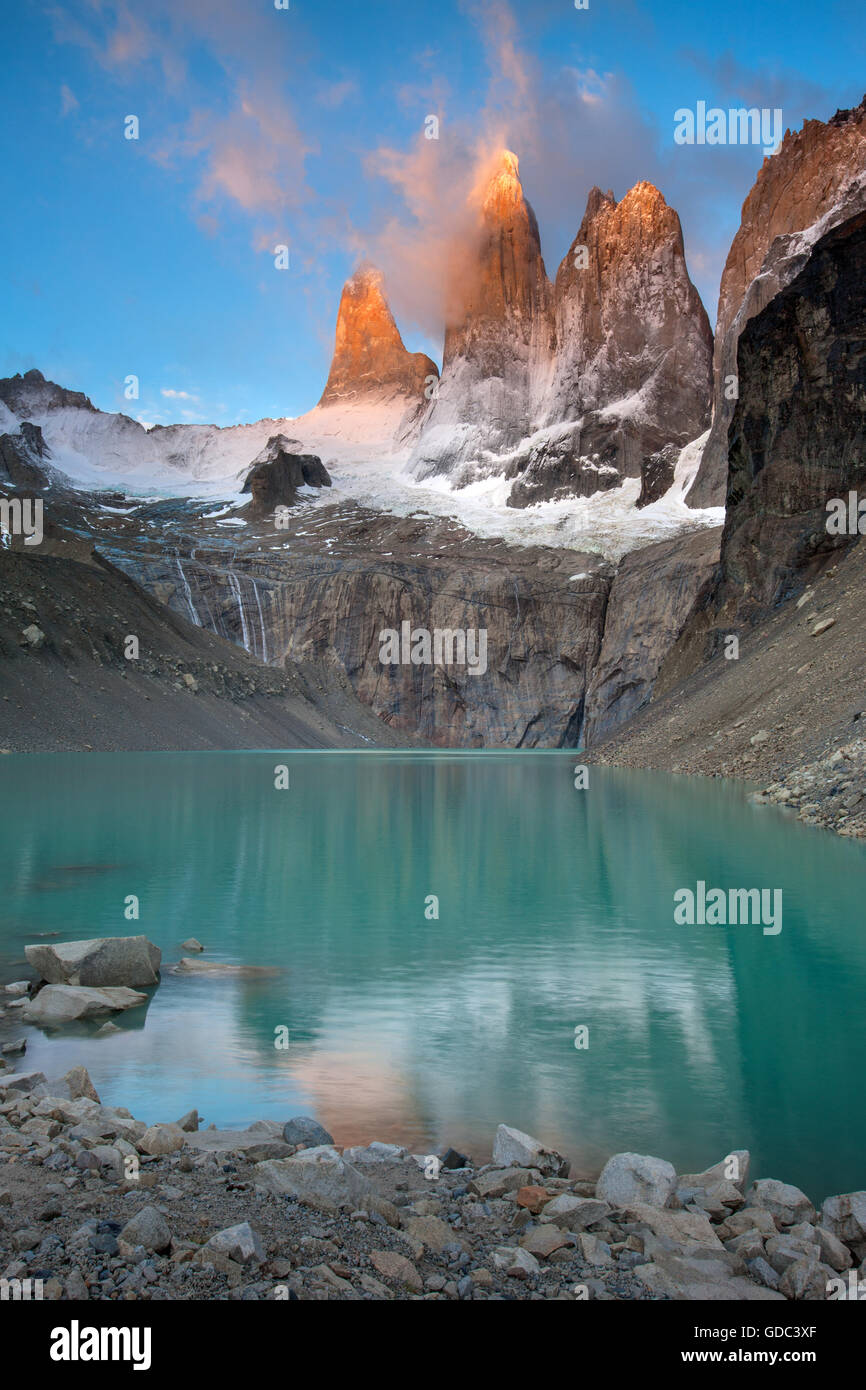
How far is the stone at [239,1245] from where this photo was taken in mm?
3926

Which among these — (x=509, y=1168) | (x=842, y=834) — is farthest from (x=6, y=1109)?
(x=842, y=834)

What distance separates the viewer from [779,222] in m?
123

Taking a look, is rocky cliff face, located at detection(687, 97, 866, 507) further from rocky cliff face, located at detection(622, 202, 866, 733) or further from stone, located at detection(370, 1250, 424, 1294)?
stone, located at detection(370, 1250, 424, 1294)

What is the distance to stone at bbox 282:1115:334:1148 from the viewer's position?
5586 millimetres

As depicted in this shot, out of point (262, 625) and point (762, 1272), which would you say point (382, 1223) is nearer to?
point (762, 1272)

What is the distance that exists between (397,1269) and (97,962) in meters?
6.38

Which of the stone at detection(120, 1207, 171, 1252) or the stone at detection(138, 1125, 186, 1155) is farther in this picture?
the stone at detection(138, 1125, 186, 1155)

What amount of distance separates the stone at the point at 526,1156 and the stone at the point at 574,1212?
0.62 metres

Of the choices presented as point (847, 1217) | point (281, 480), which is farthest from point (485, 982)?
point (281, 480)

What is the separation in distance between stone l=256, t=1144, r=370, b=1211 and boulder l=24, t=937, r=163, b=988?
16.8 ft

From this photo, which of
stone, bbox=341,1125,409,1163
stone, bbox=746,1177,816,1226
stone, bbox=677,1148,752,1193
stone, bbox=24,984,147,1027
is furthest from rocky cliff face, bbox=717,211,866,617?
stone, bbox=341,1125,409,1163

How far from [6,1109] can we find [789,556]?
153ft
